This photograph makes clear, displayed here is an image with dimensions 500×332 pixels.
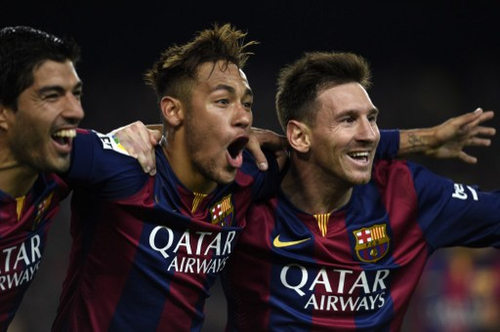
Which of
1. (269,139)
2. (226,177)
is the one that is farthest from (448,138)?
(226,177)

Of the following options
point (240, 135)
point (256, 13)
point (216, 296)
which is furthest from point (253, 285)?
point (256, 13)

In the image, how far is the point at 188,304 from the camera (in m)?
3.34

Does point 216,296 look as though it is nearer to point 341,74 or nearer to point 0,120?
point 341,74

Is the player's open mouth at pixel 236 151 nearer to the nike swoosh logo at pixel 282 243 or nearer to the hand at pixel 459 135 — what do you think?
the nike swoosh logo at pixel 282 243

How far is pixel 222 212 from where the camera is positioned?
343 cm

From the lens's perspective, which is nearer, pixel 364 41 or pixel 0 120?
pixel 0 120

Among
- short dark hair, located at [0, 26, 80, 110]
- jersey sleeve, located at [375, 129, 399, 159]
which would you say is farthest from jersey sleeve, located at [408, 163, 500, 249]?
short dark hair, located at [0, 26, 80, 110]

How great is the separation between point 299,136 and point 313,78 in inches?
10.6

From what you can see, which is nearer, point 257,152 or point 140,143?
point 140,143

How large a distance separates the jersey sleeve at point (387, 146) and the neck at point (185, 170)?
85cm

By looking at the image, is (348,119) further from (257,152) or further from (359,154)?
(257,152)

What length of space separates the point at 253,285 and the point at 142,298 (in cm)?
55

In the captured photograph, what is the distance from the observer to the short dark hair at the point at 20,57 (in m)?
2.96

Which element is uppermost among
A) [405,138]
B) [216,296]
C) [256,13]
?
[256,13]
